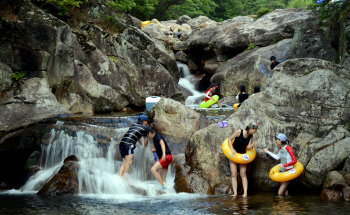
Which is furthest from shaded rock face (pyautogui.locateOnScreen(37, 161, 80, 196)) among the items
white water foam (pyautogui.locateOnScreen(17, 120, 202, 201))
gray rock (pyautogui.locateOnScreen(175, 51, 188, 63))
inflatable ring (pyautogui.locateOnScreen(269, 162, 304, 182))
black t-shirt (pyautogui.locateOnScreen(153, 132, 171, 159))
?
gray rock (pyautogui.locateOnScreen(175, 51, 188, 63))

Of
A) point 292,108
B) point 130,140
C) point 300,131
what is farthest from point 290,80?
point 130,140

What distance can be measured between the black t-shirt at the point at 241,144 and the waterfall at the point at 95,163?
1.83m

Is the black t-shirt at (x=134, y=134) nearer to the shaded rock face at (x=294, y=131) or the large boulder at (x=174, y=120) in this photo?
the shaded rock face at (x=294, y=131)

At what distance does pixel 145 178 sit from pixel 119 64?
9.06 metres

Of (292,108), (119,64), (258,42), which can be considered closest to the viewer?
(292,108)

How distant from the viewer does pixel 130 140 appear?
7477 mm

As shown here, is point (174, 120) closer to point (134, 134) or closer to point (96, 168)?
point (134, 134)

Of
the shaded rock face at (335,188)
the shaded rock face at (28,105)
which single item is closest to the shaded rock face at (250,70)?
the shaded rock face at (28,105)

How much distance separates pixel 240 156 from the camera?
6.91m

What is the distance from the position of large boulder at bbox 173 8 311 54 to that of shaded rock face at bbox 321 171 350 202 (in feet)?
48.8

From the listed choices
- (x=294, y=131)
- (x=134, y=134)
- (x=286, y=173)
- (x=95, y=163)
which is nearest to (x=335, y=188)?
(x=286, y=173)

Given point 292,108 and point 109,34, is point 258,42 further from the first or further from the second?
point 292,108

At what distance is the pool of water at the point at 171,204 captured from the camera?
560 centimetres

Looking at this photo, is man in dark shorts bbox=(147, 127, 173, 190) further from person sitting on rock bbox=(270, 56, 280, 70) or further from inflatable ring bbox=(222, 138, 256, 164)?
person sitting on rock bbox=(270, 56, 280, 70)
